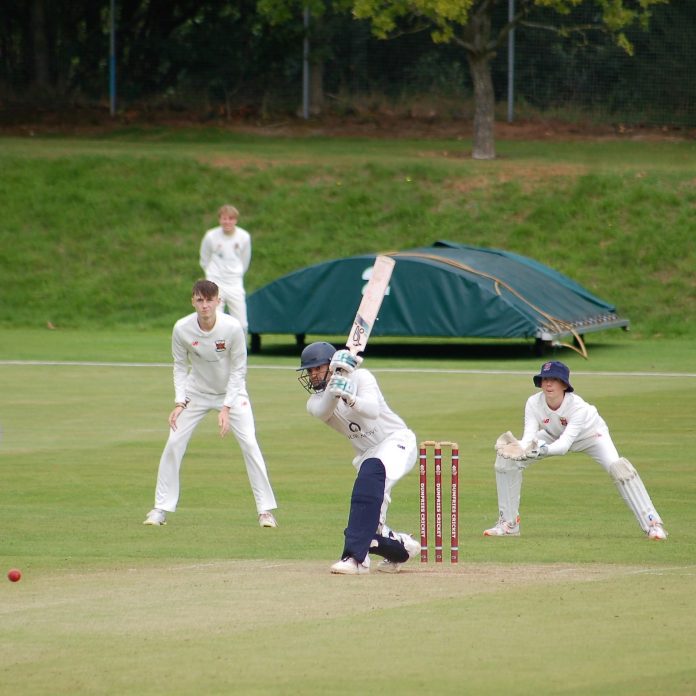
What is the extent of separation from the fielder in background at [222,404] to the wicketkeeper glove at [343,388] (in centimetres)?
228

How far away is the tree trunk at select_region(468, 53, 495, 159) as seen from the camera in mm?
32625

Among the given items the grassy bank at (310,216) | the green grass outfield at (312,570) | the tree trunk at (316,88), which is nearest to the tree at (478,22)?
the grassy bank at (310,216)

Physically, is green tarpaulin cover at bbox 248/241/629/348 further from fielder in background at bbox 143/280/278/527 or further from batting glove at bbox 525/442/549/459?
batting glove at bbox 525/442/549/459

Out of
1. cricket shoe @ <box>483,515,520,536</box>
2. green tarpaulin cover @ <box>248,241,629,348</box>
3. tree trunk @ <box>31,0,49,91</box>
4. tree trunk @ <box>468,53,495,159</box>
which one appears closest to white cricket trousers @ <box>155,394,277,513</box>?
cricket shoe @ <box>483,515,520,536</box>

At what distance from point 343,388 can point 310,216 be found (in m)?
22.3

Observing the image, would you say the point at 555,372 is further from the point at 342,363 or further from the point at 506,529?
the point at 342,363

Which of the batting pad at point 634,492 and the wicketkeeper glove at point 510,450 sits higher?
the wicketkeeper glove at point 510,450

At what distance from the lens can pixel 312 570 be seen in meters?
9.54

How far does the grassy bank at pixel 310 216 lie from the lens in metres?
28.8

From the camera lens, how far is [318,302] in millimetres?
24016

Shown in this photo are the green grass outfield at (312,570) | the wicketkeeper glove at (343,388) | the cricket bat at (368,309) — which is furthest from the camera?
the cricket bat at (368,309)

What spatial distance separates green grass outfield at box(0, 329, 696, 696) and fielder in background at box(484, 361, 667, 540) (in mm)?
238

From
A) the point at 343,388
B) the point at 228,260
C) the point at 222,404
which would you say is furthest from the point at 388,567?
the point at 228,260

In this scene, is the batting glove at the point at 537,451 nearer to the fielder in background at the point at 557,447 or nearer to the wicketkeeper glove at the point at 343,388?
the fielder in background at the point at 557,447
